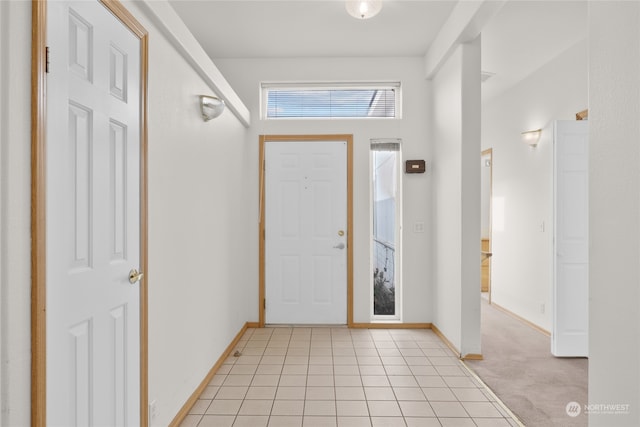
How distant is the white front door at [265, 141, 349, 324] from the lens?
13.4 feet

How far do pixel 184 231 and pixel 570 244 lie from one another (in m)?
3.05

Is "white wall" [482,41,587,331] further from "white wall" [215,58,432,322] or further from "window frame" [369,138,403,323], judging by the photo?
"window frame" [369,138,403,323]

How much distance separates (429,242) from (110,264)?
3.22 metres

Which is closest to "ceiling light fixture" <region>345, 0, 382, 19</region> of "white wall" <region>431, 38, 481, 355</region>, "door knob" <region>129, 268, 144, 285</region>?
"white wall" <region>431, 38, 481, 355</region>

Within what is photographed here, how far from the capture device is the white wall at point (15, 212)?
3.19 feet

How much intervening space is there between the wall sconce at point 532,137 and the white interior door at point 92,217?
12.8 feet

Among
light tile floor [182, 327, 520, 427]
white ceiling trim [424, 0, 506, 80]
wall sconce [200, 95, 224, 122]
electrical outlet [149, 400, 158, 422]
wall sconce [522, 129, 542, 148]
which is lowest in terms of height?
light tile floor [182, 327, 520, 427]

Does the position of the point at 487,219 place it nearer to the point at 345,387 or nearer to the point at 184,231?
the point at 345,387

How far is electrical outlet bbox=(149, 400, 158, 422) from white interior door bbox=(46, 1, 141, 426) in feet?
0.41

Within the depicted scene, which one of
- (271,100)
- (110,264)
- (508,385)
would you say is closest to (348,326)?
(508,385)

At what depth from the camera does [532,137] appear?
4.07 m

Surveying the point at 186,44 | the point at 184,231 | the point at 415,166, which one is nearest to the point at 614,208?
the point at 184,231

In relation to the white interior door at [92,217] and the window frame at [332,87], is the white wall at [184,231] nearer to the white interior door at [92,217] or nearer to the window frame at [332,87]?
the white interior door at [92,217]

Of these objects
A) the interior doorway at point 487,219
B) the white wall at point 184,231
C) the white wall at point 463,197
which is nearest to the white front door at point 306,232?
the white wall at point 184,231
